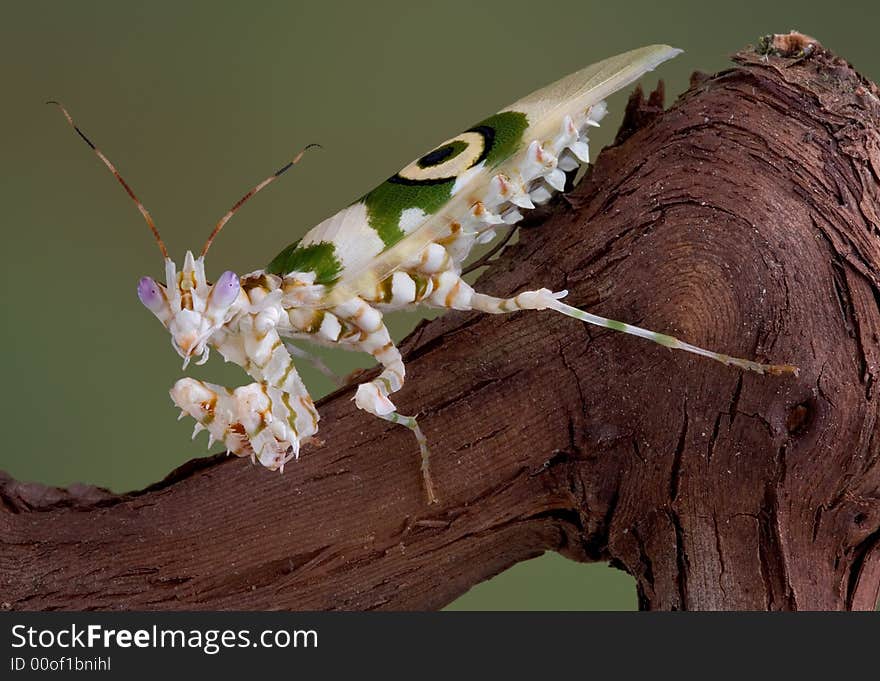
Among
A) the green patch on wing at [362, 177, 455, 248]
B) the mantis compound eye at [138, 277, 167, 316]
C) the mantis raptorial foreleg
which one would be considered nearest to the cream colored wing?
the green patch on wing at [362, 177, 455, 248]

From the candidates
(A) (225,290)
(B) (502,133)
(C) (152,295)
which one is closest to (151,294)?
(C) (152,295)

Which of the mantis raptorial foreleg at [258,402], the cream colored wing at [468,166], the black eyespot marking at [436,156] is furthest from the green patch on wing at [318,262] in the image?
the black eyespot marking at [436,156]

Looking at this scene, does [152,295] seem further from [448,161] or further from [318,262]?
[448,161]

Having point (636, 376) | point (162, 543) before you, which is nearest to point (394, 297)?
point (636, 376)

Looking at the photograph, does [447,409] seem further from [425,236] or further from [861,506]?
[861,506]

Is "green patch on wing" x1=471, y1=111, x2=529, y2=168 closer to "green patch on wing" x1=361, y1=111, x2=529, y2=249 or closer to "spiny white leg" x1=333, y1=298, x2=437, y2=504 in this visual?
"green patch on wing" x1=361, y1=111, x2=529, y2=249

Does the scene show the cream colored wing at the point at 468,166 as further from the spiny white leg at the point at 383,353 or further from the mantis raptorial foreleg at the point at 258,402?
the mantis raptorial foreleg at the point at 258,402
